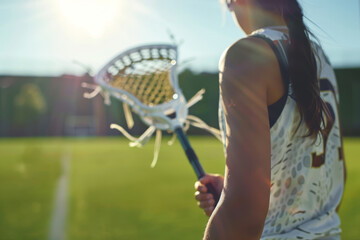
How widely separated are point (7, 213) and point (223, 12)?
17.3ft

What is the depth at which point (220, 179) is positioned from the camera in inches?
57.8

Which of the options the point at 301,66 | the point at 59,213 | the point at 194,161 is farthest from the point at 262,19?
the point at 59,213

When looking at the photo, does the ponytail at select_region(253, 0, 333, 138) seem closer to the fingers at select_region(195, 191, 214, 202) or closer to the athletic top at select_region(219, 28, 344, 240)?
the athletic top at select_region(219, 28, 344, 240)

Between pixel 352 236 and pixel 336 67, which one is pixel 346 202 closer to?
pixel 352 236

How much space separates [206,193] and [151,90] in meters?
0.87

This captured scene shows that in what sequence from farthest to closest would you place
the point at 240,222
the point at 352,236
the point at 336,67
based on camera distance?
1. the point at 336,67
2. the point at 352,236
3. the point at 240,222

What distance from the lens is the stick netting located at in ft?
6.63

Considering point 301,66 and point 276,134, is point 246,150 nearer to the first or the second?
point 276,134

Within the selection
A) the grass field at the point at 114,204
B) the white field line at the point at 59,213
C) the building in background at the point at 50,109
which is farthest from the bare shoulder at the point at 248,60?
the building in background at the point at 50,109

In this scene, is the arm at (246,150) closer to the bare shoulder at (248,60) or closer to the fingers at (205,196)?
the bare shoulder at (248,60)

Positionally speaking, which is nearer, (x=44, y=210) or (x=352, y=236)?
(x=352, y=236)

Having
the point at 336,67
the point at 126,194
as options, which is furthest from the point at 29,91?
the point at 126,194

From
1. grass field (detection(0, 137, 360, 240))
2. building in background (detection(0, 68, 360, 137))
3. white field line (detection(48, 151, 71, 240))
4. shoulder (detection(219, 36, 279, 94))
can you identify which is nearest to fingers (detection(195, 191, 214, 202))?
shoulder (detection(219, 36, 279, 94))

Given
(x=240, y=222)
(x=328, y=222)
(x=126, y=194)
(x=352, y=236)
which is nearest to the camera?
(x=240, y=222)
